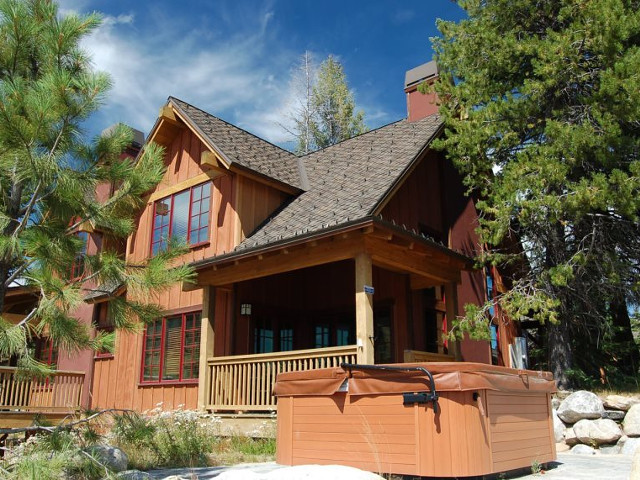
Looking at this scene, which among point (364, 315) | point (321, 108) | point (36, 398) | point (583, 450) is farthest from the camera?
point (321, 108)

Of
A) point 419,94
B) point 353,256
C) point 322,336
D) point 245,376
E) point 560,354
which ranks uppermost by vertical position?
point 419,94

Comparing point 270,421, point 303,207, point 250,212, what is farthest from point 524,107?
point 270,421

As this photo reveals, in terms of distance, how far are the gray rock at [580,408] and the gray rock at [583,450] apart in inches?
24.2

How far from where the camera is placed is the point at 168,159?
14.8 meters

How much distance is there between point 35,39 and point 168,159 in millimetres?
8341

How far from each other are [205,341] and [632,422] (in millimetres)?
7630

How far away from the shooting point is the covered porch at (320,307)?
9.68m

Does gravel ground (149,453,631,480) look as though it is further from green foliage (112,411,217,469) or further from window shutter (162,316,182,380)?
window shutter (162,316,182,380)

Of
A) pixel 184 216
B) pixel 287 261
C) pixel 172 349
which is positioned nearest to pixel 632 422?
pixel 287 261

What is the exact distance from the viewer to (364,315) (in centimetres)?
927

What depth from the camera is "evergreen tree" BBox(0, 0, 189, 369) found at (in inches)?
229

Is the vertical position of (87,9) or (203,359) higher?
(87,9)

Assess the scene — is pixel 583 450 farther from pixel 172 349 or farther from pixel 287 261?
pixel 172 349

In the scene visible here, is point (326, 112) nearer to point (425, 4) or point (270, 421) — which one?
point (425, 4)
